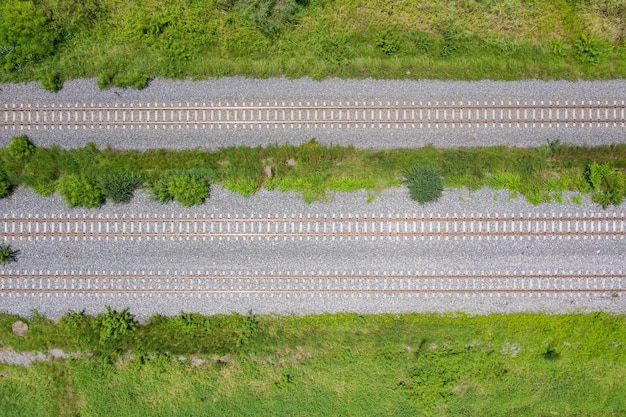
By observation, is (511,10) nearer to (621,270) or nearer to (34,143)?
(621,270)

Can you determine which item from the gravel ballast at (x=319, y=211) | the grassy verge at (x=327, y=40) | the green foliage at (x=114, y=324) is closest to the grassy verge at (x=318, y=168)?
the gravel ballast at (x=319, y=211)

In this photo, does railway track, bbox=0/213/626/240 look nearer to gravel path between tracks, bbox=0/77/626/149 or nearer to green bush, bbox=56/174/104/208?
green bush, bbox=56/174/104/208

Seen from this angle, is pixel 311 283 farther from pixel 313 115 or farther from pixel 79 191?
pixel 79 191

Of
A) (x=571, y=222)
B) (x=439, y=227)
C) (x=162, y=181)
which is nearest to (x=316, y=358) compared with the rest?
(x=439, y=227)

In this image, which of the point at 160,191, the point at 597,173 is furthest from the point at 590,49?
the point at 160,191

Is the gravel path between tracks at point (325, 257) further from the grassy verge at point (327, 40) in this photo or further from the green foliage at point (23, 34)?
the green foliage at point (23, 34)

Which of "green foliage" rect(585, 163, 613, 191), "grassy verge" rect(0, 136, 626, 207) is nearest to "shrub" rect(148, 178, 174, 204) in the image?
"grassy verge" rect(0, 136, 626, 207)
